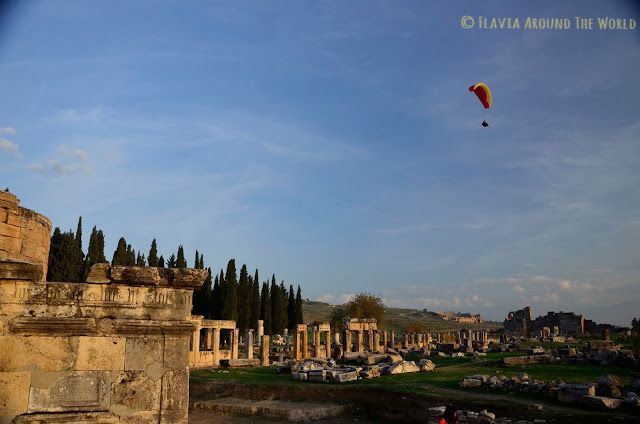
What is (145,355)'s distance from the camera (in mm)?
6566

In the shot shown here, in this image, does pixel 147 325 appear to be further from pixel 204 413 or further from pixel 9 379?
pixel 204 413

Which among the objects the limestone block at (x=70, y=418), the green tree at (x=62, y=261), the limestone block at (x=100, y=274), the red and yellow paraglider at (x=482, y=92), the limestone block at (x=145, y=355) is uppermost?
the red and yellow paraglider at (x=482, y=92)

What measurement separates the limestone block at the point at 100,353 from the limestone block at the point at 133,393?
0.15m

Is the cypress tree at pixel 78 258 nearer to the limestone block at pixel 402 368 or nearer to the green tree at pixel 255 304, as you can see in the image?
the green tree at pixel 255 304

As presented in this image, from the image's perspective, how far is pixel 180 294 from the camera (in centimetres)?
688

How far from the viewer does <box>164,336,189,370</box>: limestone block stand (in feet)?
21.9

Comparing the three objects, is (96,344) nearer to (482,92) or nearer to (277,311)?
(482,92)

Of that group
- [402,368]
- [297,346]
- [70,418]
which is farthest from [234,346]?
[70,418]

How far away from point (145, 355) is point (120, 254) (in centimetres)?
3813

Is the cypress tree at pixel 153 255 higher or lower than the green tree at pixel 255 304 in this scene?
higher

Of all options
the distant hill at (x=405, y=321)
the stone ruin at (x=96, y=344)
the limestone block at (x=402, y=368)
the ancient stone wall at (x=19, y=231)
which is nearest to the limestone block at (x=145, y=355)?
the stone ruin at (x=96, y=344)

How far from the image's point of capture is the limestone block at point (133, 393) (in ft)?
20.9

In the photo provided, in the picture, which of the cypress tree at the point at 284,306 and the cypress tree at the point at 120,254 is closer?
the cypress tree at the point at 120,254

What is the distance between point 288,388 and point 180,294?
14633 mm
